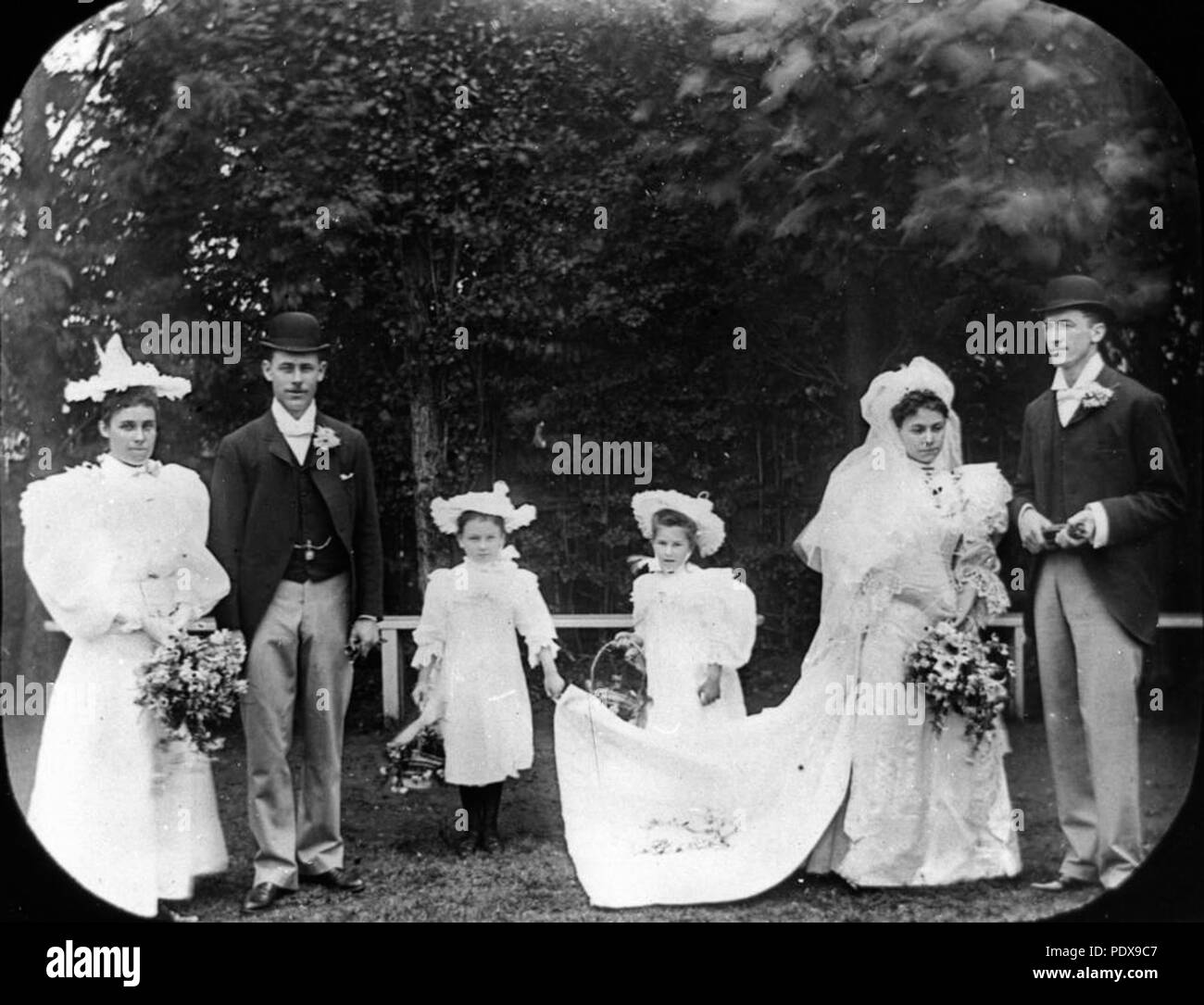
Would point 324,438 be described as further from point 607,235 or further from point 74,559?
point 607,235

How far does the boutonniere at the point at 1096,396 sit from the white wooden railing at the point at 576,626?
84 centimetres

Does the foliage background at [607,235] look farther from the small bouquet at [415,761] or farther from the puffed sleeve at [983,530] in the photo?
the small bouquet at [415,761]

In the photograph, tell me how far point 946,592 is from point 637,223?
181cm

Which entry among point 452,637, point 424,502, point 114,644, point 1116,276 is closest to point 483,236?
point 424,502

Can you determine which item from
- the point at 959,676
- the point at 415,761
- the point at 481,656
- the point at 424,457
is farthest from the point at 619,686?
the point at 959,676

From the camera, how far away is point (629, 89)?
15.7ft

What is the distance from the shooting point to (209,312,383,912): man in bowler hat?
4652 mm

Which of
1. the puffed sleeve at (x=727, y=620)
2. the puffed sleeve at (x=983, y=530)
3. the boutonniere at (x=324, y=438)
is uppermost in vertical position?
the boutonniere at (x=324, y=438)

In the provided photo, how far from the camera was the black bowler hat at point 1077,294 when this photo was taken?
473 cm

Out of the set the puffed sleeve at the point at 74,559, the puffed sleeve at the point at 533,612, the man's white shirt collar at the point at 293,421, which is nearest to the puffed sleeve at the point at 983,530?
the puffed sleeve at the point at 533,612

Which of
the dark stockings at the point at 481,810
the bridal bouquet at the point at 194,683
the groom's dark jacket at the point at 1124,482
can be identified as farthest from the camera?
the dark stockings at the point at 481,810

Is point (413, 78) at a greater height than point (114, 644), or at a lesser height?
greater

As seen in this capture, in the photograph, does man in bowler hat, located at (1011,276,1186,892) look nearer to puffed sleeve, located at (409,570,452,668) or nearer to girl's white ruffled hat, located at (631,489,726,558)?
girl's white ruffled hat, located at (631,489,726,558)

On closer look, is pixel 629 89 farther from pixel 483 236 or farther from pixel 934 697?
pixel 934 697
